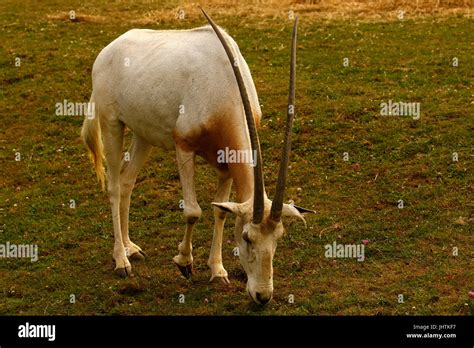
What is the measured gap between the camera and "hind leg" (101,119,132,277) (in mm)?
8406

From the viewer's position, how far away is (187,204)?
7.66m

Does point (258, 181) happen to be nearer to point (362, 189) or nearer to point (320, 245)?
point (320, 245)

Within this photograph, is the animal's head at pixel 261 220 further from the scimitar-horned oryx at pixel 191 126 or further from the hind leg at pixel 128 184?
the hind leg at pixel 128 184

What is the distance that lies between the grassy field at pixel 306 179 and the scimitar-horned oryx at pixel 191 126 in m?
0.62

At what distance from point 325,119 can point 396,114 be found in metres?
1.01

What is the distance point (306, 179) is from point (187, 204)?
3.21 metres

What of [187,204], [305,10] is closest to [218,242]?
[187,204]

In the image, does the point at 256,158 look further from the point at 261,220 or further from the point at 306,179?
the point at 306,179

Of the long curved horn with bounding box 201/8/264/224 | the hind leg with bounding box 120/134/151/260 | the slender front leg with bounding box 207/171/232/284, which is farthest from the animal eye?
the hind leg with bounding box 120/134/151/260

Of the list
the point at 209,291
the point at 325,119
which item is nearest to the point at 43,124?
the point at 325,119

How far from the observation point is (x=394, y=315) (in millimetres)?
7125

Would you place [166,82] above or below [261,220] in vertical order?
above

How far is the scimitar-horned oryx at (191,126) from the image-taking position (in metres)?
6.68

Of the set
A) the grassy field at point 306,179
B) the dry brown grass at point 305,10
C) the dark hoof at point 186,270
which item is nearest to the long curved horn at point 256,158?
the grassy field at point 306,179
